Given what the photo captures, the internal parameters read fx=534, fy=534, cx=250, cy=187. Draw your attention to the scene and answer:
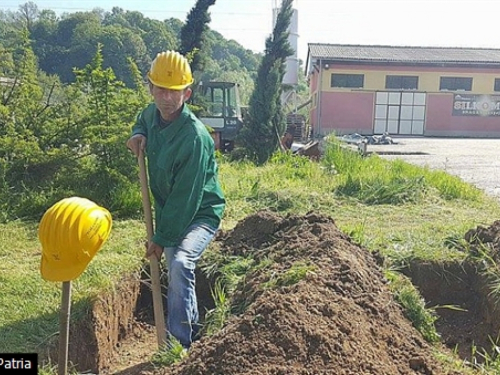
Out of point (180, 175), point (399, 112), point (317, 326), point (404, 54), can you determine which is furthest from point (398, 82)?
point (317, 326)

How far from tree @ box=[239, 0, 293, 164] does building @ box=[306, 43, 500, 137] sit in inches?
742

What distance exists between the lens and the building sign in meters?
32.8

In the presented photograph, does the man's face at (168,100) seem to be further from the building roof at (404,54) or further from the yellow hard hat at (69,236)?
the building roof at (404,54)

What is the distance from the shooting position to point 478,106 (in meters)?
32.9

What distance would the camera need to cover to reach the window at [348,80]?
1276 inches

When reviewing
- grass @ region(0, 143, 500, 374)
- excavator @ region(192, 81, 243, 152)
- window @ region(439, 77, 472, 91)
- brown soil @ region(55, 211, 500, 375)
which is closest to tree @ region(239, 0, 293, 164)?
grass @ region(0, 143, 500, 374)

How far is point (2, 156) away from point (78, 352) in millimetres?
3961

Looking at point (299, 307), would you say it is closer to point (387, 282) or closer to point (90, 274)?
point (387, 282)

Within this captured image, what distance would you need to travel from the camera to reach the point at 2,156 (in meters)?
6.81

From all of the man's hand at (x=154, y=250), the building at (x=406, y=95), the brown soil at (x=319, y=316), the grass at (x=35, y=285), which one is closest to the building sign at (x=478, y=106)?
the building at (x=406, y=95)

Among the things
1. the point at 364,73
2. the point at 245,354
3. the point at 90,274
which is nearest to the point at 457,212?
the point at 90,274

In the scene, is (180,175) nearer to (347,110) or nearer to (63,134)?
(63,134)

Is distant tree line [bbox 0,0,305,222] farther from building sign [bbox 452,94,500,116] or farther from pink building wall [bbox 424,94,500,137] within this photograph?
building sign [bbox 452,94,500,116]

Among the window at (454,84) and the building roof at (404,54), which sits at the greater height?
the building roof at (404,54)
